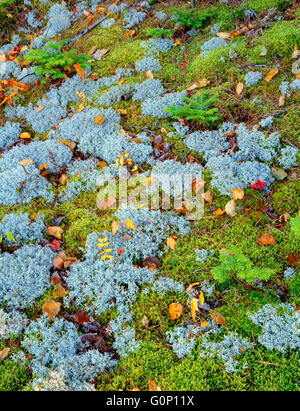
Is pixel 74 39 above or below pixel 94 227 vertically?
above

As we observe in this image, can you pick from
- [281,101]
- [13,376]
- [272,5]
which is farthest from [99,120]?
[272,5]

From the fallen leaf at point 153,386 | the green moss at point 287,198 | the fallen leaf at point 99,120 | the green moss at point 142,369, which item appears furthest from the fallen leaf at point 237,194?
the fallen leaf at point 99,120

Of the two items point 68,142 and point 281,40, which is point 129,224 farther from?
point 281,40

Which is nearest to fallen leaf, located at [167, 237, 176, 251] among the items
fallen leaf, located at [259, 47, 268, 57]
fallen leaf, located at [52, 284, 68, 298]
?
fallen leaf, located at [52, 284, 68, 298]

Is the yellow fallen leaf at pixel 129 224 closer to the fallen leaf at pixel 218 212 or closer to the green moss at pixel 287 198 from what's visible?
the fallen leaf at pixel 218 212

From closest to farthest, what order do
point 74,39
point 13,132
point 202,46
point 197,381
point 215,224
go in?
1. point 197,381
2. point 215,224
3. point 13,132
4. point 202,46
5. point 74,39
